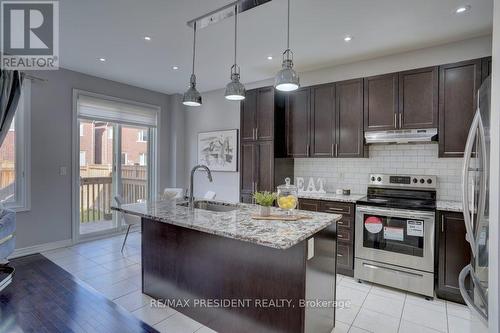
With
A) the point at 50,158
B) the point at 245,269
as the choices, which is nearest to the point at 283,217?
the point at 245,269

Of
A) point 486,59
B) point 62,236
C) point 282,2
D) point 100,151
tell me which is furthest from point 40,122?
point 486,59

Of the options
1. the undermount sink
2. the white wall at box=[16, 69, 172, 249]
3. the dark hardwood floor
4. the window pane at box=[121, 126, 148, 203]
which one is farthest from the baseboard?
the undermount sink

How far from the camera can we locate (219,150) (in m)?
5.16

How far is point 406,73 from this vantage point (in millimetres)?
3182

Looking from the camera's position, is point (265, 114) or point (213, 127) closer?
point (265, 114)

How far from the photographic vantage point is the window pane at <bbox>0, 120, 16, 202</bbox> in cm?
368

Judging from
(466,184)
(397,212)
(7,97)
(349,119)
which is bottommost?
(397,212)

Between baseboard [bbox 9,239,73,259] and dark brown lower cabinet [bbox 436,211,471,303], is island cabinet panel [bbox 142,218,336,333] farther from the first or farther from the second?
baseboard [bbox 9,239,73,259]

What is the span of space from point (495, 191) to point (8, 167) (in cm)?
Result: 514

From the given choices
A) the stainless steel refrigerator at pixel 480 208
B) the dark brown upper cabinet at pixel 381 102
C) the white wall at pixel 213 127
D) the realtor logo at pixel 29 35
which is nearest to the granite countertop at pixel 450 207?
the stainless steel refrigerator at pixel 480 208

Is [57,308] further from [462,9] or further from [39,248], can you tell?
[462,9]

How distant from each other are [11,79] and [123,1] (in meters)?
2.27

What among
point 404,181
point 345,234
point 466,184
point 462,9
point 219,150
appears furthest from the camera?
point 219,150

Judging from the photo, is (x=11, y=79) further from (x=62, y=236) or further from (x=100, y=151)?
(x=62, y=236)
